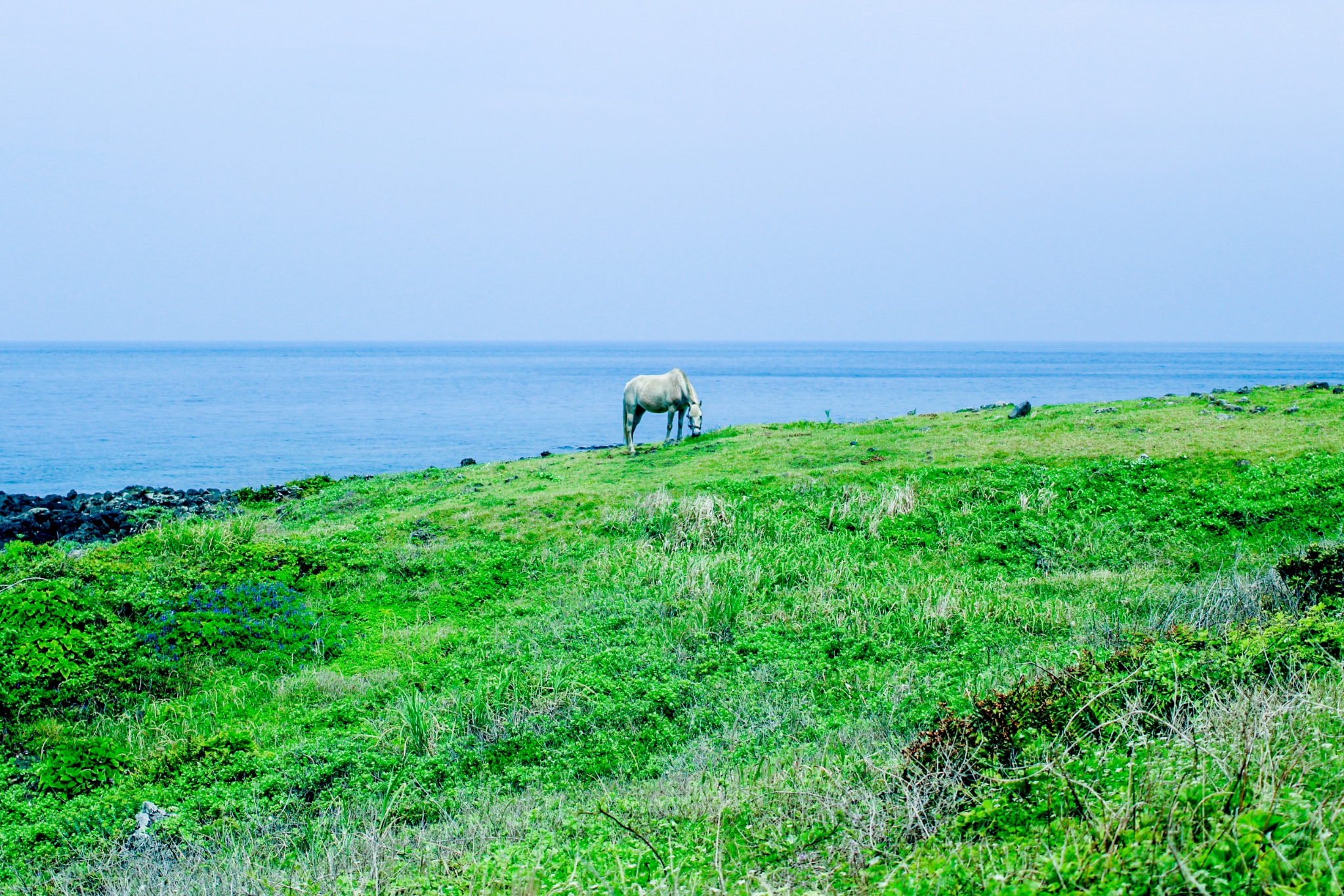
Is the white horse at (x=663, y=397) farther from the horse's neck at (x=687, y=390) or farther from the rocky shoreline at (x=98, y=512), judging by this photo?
the rocky shoreline at (x=98, y=512)

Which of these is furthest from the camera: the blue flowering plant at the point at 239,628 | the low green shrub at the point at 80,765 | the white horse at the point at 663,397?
the white horse at the point at 663,397

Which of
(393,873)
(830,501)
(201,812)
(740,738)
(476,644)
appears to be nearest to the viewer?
(393,873)

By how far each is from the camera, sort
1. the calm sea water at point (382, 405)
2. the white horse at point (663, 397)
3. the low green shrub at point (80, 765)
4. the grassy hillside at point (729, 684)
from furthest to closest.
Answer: the calm sea water at point (382, 405), the white horse at point (663, 397), the low green shrub at point (80, 765), the grassy hillside at point (729, 684)

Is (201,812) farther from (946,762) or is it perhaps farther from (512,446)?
(512,446)

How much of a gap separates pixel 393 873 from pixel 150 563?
29.3 ft

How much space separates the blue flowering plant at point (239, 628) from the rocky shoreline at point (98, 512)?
7884 millimetres

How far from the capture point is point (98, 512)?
21859mm

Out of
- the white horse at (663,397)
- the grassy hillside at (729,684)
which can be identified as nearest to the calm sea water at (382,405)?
the white horse at (663,397)

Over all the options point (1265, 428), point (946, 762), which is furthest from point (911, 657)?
point (1265, 428)

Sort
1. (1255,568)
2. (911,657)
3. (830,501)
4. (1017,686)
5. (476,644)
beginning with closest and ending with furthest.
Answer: (1017,686) → (911,657) → (476,644) → (1255,568) → (830,501)

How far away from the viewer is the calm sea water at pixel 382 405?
37625 millimetres

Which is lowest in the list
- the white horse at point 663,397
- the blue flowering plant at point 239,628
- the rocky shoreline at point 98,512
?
the rocky shoreline at point 98,512

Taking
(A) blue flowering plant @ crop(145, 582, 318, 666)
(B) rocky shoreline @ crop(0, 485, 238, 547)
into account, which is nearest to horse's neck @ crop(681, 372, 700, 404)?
(B) rocky shoreline @ crop(0, 485, 238, 547)

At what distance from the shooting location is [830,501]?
14.6m
